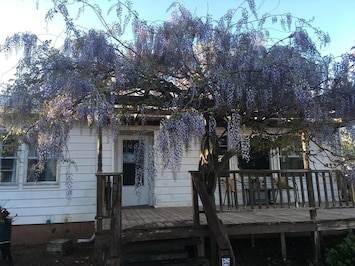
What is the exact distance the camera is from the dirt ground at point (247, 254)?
22.4ft

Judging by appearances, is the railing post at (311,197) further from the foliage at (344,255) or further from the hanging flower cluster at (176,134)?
the hanging flower cluster at (176,134)

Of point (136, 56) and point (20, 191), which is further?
point (20, 191)

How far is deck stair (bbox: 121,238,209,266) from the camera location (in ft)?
17.6

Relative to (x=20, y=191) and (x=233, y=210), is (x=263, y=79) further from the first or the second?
(x=20, y=191)

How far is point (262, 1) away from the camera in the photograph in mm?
5402

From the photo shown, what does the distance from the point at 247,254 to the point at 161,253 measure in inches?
97.2

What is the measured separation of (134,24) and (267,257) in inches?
212

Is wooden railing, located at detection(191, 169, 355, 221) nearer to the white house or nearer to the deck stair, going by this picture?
the deck stair

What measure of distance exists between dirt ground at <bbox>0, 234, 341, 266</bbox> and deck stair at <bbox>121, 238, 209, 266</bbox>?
142 cm

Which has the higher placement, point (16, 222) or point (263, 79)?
point (263, 79)

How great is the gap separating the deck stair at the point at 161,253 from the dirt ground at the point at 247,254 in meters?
1.42

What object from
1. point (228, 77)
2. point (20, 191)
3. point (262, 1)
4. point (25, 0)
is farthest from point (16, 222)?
point (262, 1)

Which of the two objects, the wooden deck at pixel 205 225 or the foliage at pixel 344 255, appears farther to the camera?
the wooden deck at pixel 205 225

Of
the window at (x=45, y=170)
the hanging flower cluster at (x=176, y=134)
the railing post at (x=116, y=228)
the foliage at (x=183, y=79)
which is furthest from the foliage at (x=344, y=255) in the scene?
the window at (x=45, y=170)
